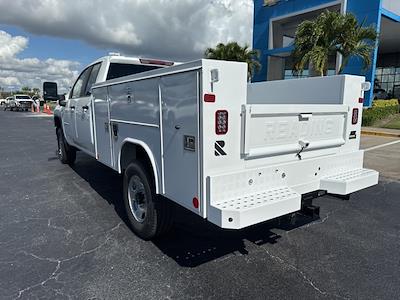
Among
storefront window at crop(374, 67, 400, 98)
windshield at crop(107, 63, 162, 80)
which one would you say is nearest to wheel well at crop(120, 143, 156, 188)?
windshield at crop(107, 63, 162, 80)

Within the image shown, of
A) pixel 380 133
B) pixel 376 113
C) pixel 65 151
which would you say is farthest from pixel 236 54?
pixel 65 151

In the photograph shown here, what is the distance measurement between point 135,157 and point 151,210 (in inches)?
28.4

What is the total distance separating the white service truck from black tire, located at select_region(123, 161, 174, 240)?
0.01m

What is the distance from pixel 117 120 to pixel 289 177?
2198mm

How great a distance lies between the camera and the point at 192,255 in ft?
11.2

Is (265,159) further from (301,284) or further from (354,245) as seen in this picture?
(354,245)

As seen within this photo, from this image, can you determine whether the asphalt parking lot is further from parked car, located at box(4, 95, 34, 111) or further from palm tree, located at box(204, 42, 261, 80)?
parked car, located at box(4, 95, 34, 111)

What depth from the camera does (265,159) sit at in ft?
9.66

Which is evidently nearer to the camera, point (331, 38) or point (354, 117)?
point (354, 117)

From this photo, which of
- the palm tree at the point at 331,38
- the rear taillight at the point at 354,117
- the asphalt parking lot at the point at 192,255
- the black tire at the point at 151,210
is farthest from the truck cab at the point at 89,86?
the palm tree at the point at 331,38

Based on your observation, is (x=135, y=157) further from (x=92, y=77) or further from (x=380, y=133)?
(x=380, y=133)

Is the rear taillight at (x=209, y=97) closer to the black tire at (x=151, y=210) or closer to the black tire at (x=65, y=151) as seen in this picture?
the black tire at (x=151, y=210)

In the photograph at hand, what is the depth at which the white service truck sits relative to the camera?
8.27 ft

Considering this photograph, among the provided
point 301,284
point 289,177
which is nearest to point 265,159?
point 289,177
